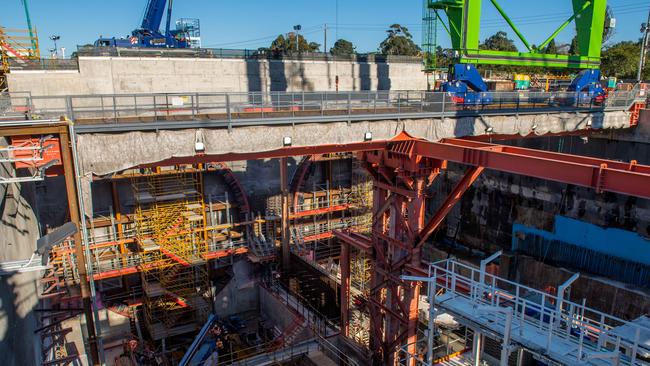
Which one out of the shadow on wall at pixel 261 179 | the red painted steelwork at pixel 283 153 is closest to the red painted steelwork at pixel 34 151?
the red painted steelwork at pixel 283 153

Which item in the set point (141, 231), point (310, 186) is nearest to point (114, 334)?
point (141, 231)

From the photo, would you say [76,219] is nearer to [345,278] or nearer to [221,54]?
[345,278]

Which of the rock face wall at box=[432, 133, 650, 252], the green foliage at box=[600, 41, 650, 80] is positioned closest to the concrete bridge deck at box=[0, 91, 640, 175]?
the rock face wall at box=[432, 133, 650, 252]

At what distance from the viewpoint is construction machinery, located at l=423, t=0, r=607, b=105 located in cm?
1980

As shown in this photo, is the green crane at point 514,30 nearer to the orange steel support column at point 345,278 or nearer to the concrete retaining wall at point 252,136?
the concrete retaining wall at point 252,136

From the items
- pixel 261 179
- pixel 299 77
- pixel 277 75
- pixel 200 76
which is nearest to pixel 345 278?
pixel 261 179

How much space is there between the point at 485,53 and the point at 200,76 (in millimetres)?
14647

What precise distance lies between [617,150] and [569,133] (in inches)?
269

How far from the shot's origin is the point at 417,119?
49.1ft

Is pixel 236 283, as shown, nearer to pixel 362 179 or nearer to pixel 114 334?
pixel 114 334

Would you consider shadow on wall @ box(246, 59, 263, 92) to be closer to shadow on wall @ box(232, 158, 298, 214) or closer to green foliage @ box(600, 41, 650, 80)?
shadow on wall @ box(232, 158, 298, 214)

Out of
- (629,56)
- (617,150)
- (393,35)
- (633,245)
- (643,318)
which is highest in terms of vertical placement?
(393,35)

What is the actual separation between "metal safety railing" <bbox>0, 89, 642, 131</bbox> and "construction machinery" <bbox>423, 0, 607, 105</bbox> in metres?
0.66

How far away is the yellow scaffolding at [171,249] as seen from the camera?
22219 mm
